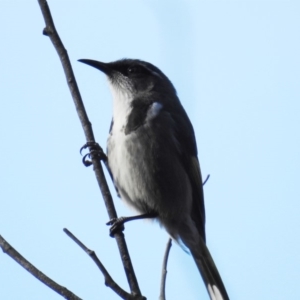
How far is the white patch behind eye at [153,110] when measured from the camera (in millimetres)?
5829

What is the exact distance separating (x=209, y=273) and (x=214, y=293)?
0.21 metres

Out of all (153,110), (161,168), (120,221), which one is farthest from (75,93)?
(153,110)

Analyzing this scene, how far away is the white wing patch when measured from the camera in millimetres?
5445

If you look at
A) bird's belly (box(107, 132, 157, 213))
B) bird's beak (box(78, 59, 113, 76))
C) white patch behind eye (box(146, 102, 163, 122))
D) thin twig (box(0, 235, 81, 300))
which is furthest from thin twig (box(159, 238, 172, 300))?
bird's beak (box(78, 59, 113, 76))

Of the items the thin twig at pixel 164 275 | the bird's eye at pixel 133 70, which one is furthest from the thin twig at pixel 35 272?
the bird's eye at pixel 133 70

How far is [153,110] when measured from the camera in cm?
594

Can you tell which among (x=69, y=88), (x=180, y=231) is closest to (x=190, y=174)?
(x=180, y=231)

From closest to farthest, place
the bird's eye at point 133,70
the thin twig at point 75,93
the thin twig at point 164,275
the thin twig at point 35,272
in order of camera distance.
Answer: the thin twig at point 35,272 < the thin twig at point 164,275 < the thin twig at point 75,93 < the bird's eye at point 133,70

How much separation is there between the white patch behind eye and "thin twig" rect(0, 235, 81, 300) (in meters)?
2.52

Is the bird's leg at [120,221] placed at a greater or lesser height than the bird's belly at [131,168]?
lesser

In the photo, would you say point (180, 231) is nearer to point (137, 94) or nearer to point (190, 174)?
point (190, 174)

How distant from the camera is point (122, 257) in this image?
3777 mm

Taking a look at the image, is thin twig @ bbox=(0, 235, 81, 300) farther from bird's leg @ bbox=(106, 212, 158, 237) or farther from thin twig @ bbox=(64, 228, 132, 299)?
bird's leg @ bbox=(106, 212, 158, 237)

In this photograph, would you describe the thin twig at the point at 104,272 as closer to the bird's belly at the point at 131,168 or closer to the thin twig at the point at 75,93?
the thin twig at the point at 75,93
